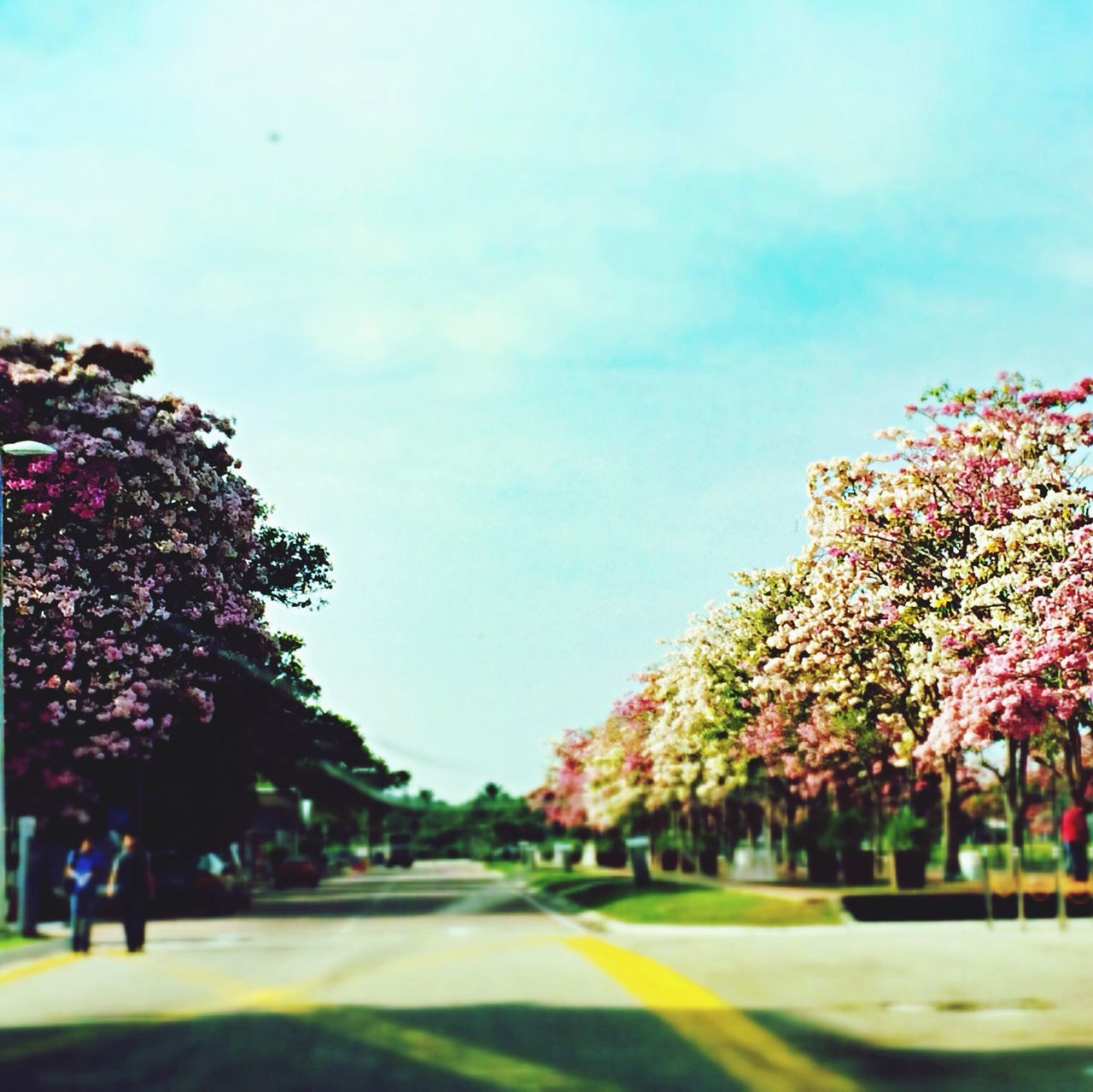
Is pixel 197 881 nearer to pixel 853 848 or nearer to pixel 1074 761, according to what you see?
pixel 853 848

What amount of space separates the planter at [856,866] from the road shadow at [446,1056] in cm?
90

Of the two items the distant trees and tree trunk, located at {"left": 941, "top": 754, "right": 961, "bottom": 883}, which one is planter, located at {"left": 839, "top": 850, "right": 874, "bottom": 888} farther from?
the distant trees

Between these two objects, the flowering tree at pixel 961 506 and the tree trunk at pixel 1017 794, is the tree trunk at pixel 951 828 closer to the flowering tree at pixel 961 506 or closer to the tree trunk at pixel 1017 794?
the tree trunk at pixel 1017 794

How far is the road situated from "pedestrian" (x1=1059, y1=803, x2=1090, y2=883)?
60 centimetres

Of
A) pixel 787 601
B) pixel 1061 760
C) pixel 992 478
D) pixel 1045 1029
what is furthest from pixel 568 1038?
pixel 992 478

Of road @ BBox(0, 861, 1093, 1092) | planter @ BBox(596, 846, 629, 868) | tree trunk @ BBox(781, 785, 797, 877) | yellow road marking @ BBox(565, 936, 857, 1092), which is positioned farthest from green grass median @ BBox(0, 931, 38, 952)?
tree trunk @ BBox(781, 785, 797, 877)

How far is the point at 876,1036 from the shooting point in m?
8.95

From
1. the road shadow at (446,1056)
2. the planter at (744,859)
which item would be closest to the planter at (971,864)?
the planter at (744,859)

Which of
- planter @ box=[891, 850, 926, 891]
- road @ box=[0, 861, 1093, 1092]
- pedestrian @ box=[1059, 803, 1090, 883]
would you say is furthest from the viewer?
pedestrian @ box=[1059, 803, 1090, 883]

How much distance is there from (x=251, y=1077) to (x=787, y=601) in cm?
2046

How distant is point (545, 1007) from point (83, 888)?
173 inches

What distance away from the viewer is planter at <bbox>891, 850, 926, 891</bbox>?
1073 cm

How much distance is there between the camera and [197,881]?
1334cm

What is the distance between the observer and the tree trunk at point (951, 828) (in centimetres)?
1228
